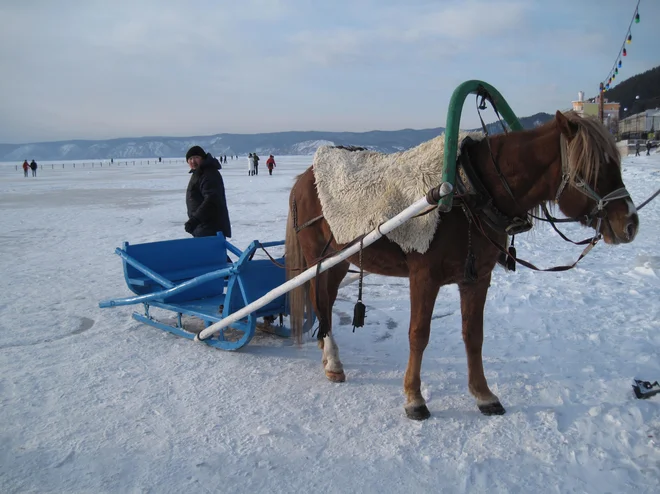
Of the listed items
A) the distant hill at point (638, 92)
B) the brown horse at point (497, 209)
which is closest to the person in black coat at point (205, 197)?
the brown horse at point (497, 209)

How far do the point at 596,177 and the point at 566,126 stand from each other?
31cm

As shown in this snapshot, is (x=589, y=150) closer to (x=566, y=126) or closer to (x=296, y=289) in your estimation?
(x=566, y=126)

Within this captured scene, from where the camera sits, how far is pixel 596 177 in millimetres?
2564

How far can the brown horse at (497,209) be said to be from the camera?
2.59 m

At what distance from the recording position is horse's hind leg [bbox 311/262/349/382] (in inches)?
153

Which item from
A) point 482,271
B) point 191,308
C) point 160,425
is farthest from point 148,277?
point 482,271

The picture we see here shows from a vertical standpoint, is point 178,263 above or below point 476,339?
above

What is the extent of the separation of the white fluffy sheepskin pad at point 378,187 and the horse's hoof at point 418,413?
1.06 meters

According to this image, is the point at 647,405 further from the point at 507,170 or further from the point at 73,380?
the point at 73,380

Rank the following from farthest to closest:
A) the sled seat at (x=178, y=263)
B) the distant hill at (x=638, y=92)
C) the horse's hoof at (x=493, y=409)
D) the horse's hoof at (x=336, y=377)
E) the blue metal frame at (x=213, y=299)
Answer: the distant hill at (x=638, y=92) → the sled seat at (x=178, y=263) → the blue metal frame at (x=213, y=299) → the horse's hoof at (x=336, y=377) → the horse's hoof at (x=493, y=409)

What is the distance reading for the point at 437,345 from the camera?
4477 mm

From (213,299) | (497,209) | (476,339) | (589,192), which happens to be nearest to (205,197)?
(213,299)

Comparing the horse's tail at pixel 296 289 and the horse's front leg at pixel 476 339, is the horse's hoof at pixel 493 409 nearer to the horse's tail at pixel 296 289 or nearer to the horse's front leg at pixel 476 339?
the horse's front leg at pixel 476 339

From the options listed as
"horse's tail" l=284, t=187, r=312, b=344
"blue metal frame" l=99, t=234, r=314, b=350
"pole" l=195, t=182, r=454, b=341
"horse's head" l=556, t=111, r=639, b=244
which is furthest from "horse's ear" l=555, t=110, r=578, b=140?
"blue metal frame" l=99, t=234, r=314, b=350
